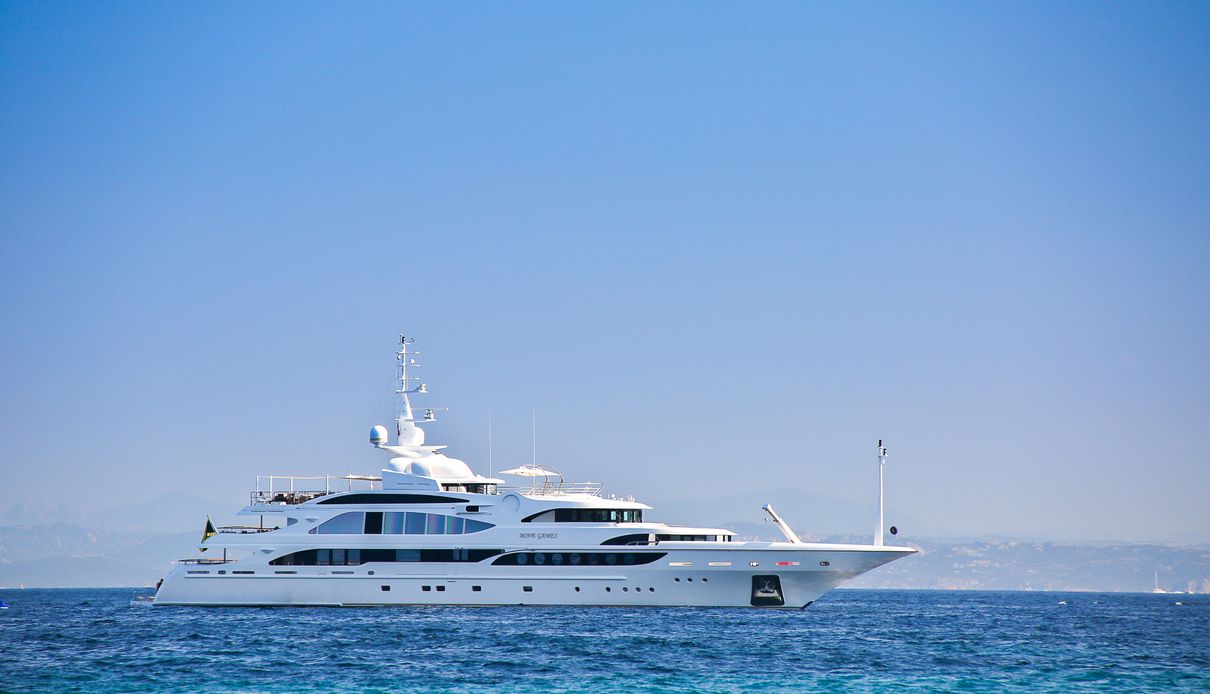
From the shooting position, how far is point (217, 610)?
143 feet

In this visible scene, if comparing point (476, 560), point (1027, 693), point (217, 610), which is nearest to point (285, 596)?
point (217, 610)

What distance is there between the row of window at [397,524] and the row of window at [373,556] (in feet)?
2.18

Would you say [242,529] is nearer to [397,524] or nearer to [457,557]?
[397,524]

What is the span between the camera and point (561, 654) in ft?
100.0

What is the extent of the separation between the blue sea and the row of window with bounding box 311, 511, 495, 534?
9.49 ft

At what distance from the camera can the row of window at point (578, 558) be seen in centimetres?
4162

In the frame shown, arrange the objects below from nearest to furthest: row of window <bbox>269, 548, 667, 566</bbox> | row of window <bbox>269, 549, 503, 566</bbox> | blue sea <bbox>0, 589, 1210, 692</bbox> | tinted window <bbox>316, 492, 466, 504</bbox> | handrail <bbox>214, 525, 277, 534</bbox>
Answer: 1. blue sea <bbox>0, 589, 1210, 692</bbox>
2. row of window <bbox>269, 548, 667, 566</bbox>
3. row of window <bbox>269, 549, 503, 566</bbox>
4. tinted window <bbox>316, 492, 466, 504</bbox>
5. handrail <bbox>214, 525, 277, 534</bbox>

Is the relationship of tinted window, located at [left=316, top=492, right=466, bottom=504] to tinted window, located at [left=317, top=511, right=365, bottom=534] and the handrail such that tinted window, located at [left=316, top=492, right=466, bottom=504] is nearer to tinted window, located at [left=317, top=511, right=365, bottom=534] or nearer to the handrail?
tinted window, located at [left=317, top=511, right=365, bottom=534]

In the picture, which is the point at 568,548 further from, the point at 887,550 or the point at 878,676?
the point at 878,676

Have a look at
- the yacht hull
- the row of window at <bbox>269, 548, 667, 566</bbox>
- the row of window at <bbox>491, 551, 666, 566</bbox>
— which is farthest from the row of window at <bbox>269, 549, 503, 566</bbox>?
the row of window at <bbox>491, 551, 666, 566</bbox>

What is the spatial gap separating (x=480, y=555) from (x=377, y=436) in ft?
23.5

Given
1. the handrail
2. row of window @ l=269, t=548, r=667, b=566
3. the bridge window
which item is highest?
the bridge window

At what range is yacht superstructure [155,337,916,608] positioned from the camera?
4162 centimetres

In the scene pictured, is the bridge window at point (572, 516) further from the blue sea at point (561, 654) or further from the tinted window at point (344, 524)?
the tinted window at point (344, 524)
